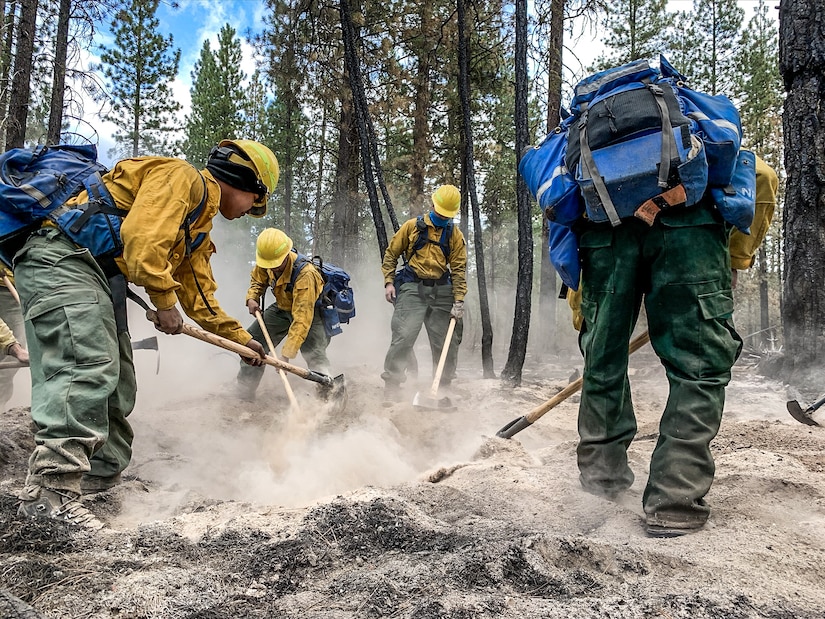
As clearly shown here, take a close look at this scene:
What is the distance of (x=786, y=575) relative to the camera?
1.78 m

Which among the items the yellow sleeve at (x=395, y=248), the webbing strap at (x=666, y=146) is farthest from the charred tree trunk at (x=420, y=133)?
the webbing strap at (x=666, y=146)

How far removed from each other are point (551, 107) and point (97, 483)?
10.7m

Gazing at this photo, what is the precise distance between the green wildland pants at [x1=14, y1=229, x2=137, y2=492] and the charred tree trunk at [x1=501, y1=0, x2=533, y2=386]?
196 inches

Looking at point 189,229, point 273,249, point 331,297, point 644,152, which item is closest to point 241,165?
point 189,229

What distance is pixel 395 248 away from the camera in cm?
684

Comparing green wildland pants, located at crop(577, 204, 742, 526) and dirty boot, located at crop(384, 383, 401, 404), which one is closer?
green wildland pants, located at crop(577, 204, 742, 526)

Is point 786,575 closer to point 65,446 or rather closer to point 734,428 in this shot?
point 734,428

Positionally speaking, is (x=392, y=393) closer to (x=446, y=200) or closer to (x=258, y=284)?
(x=258, y=284)

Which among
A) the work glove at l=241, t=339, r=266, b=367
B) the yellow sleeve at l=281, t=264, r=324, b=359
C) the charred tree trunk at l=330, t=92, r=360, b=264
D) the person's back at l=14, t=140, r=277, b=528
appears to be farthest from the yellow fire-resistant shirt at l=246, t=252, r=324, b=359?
the charred tree trunk at l=330, t=92, r=360, b=264

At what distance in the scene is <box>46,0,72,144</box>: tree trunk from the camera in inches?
337

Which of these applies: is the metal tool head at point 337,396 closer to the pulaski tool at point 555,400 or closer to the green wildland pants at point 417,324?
the green wildland pants at point 417,324

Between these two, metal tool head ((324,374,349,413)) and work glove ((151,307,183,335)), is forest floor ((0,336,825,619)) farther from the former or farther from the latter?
metal tool head ((324,374,349,413))

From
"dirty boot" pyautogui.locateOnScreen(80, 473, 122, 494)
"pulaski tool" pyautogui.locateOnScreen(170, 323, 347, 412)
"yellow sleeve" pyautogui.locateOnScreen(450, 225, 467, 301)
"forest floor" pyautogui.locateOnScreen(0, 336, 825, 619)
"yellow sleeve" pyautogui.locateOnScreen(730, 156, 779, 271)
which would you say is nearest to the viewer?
"forest floor" pyautogui.locateOnScreen(0, 336, 825, 619)

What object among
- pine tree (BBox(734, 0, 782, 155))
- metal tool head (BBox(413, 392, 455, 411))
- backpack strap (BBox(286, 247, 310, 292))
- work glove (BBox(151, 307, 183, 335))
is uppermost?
pine tree (BBox(734, 0, 782, 155))
